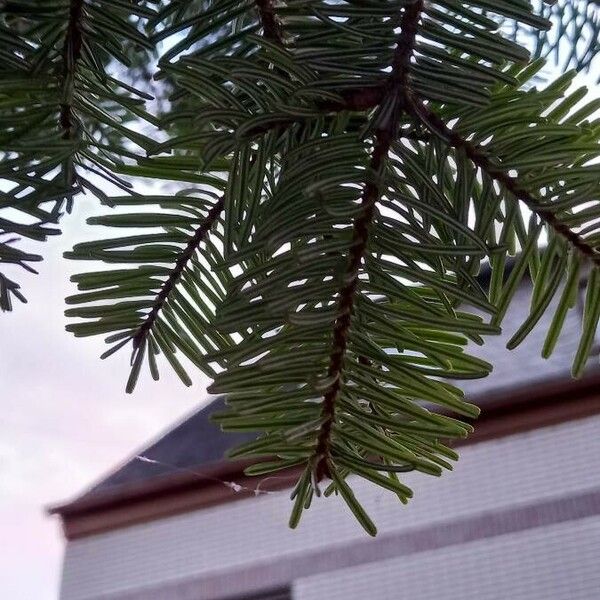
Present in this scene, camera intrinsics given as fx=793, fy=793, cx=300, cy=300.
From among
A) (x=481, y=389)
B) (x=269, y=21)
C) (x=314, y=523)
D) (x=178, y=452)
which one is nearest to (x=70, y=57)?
(x=269, y=21)

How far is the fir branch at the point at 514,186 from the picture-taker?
16 centimetres

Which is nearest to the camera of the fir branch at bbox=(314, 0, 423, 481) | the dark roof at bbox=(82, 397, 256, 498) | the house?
the fir branch at bbox=(314, 0, 423, 481)

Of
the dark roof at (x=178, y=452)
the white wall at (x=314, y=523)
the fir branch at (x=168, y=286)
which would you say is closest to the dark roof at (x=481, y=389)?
the dark roof at (x=178, y=452)

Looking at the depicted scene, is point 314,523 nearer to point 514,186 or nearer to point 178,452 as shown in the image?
point 178,452

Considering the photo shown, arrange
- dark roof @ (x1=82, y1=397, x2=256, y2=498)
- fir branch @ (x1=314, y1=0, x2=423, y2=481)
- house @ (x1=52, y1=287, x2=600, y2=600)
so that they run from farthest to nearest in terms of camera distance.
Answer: dark roof @ (x1=82, y1=397, x2=256, y2=498) < house @ (x1=52, y1=287, x2=600, y2=600) < fir branch @ (x1=314, y1=0, x2=423, y2=481)

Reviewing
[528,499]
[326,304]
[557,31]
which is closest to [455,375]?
[326,304]

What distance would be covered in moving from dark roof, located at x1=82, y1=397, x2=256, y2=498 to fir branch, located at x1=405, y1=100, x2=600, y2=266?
6.28 ft

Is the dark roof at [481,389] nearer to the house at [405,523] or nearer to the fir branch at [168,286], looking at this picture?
the house at [405,523]

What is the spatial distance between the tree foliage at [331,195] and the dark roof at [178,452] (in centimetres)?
188

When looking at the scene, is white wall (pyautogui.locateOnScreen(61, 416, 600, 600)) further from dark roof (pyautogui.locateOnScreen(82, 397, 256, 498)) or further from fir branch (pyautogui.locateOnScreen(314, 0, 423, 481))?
fir branch (pyautogui.locateOnScreen(314, 0, 423, 481))

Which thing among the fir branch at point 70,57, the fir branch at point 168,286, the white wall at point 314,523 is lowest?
the white wall at point 314,523

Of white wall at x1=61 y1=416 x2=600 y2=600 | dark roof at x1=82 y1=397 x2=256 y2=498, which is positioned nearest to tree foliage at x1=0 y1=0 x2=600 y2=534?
white wall at x1=61 y1=416 x2=600 y2=600

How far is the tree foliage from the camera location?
0.47ft

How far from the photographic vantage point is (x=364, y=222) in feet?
Result: 0.50
